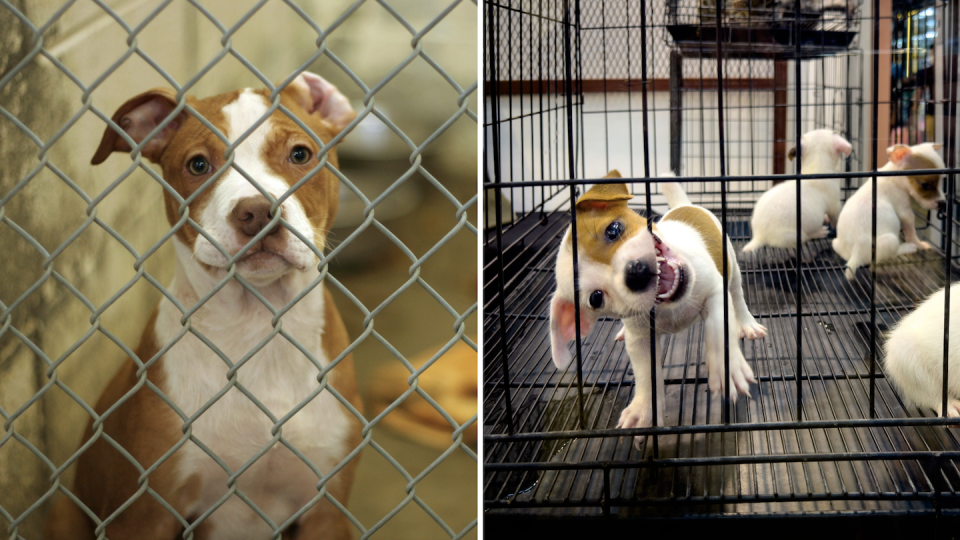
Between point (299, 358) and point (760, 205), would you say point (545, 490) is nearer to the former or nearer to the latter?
point (299, 358)

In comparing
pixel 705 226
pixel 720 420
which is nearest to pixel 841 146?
pixel 705 226

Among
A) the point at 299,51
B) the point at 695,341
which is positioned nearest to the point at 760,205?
the point at 695,341

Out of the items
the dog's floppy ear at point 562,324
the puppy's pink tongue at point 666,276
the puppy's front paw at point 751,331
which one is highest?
the puppy's pink tongue at point 666,276

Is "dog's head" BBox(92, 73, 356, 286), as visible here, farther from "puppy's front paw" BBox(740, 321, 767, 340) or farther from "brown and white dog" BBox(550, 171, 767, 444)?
"puppy's front paw" BBox(740, 321, 767, 340)

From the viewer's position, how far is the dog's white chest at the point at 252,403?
1270 millimetres

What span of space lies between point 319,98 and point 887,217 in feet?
6.65

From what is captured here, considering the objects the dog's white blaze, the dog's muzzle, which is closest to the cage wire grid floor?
the dog's muzzle

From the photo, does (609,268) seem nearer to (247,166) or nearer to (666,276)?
(666,276)

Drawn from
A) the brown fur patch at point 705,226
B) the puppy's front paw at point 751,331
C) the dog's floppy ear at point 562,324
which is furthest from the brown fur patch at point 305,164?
the puppy's front paw at point 751,331

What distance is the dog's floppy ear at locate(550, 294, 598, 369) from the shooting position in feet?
3.92

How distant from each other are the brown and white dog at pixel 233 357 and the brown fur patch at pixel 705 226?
730 millimetres

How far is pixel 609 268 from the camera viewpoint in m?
1.16

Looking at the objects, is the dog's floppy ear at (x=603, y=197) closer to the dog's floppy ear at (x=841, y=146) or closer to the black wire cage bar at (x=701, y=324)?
the black wire cage bar at (x=701, y=324)

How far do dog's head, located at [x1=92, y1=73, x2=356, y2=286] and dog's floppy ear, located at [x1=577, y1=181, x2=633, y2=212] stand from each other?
0.44 meters
